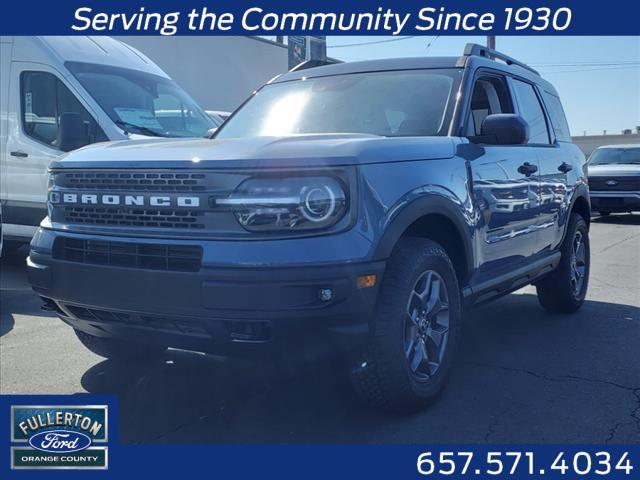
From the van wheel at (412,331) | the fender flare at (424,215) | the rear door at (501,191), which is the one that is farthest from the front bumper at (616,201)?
the van wheel at (412,331)

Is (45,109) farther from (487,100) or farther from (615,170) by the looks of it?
(615,170)

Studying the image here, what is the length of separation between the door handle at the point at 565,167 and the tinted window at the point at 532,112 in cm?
21

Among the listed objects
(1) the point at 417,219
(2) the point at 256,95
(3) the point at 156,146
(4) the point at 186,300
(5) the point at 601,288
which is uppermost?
(2) the point at 256,95

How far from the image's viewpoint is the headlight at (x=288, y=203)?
293 centimetres

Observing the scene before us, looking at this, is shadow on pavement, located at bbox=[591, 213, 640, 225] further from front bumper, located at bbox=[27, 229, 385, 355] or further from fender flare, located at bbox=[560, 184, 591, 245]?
front bumper, located at bbox=[27, 229, 385, 355]

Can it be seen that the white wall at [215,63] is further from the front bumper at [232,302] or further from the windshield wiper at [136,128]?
the front bumper at [232,302]

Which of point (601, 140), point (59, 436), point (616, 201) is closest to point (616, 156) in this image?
point (616, 201)

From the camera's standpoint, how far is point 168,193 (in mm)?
3123

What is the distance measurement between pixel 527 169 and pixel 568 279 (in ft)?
4.77

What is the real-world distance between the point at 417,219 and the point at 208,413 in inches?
56.5

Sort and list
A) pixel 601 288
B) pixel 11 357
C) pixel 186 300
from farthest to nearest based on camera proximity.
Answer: pixel 601 288
pixel 11 357
pixel 186 300

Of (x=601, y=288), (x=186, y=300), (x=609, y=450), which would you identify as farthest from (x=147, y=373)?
(x=601, y=288)

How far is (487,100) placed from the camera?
4.64 m

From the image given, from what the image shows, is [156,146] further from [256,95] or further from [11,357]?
[11,357]
